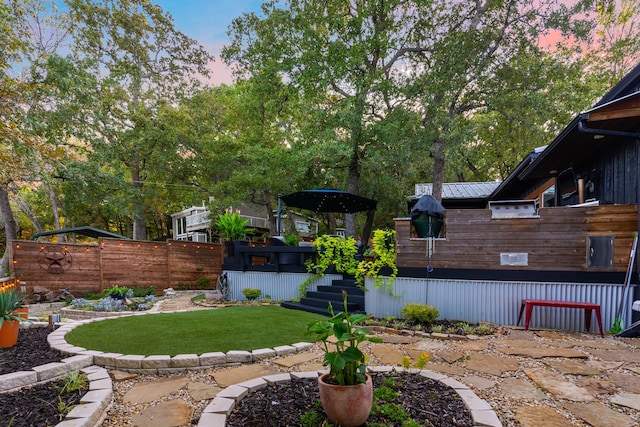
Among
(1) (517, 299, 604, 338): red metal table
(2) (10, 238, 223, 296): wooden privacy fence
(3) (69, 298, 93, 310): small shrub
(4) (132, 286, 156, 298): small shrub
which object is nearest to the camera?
(1) (517, 299, 604, 338): red metal table

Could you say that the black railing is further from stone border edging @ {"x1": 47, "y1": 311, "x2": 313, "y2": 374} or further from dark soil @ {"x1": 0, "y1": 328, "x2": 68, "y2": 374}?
dark soil @ {"x1": 0, "y1": 328, "x2": 68, "y2": 374}

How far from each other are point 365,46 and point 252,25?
5.93m

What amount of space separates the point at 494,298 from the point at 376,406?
3.80 m

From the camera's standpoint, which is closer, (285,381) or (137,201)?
(285,381)

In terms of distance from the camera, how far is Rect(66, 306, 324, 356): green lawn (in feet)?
12.8

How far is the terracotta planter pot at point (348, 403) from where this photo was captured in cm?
203

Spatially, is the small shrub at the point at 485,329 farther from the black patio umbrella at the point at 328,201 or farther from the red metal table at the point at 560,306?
the black patio umbrella at the point at 328,201

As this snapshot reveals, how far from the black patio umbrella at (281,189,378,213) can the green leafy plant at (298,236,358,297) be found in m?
2.37

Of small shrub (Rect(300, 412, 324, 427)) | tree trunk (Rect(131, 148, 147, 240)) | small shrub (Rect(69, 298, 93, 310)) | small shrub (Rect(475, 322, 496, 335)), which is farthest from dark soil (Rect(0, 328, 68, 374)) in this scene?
tree trunk (Rect(131, 148, 147, 240))

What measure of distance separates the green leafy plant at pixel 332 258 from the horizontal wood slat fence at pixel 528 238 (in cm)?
121

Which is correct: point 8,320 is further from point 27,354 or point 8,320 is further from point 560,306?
point 560,306

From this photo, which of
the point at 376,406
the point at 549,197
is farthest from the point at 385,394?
the point at 549,197

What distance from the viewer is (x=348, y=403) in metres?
2.03

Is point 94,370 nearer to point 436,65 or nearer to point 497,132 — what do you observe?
point 436,65
